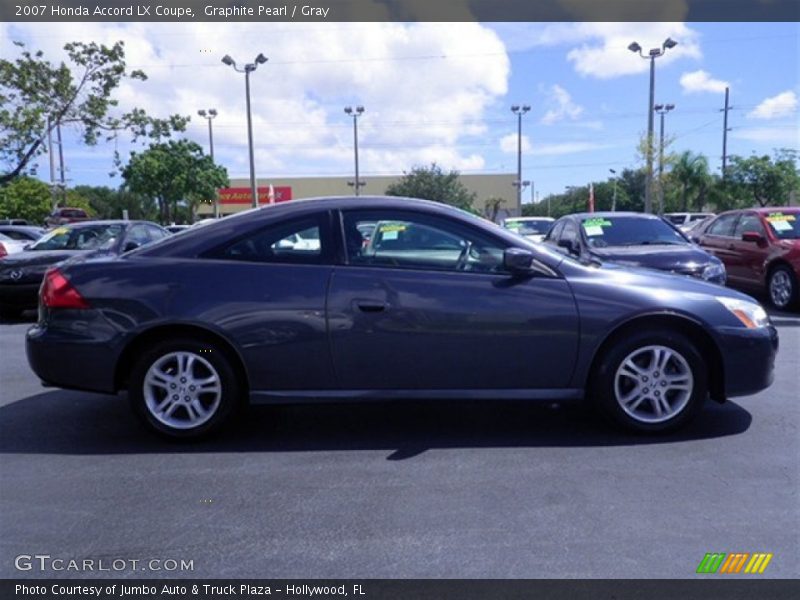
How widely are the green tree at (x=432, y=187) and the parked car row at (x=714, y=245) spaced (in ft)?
118

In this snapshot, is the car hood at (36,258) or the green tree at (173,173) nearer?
the car hood at (36,258)

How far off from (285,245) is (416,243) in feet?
2.80

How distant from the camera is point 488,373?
440cm

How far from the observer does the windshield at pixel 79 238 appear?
1070 cm

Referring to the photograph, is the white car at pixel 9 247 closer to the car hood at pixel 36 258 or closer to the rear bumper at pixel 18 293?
the car hood at pixel 36 258

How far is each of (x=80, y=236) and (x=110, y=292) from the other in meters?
7.33

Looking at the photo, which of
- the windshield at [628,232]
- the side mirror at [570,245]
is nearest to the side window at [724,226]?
the windshield at [628,232]

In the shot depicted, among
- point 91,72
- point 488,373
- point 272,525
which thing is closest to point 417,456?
point 488,373

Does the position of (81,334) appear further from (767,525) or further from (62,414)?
(767,525)

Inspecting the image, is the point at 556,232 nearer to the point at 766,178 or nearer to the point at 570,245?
the point at 570,245

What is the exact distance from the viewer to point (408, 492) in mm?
3688

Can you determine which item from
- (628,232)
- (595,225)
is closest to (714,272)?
(628,232)
